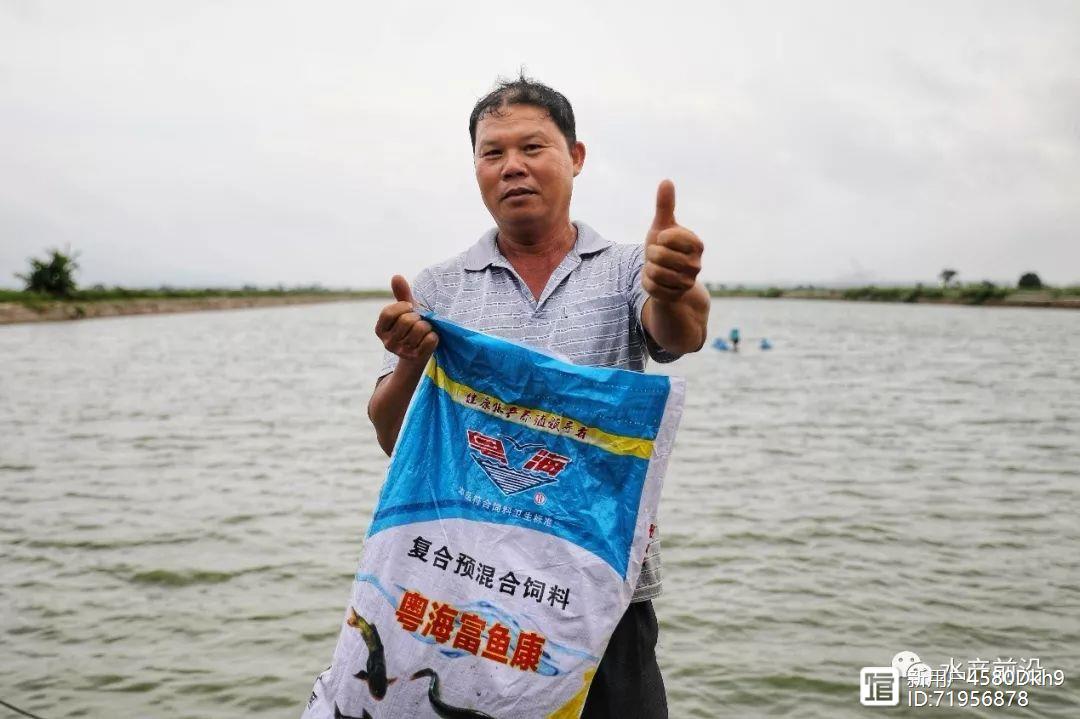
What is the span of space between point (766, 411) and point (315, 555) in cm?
1002

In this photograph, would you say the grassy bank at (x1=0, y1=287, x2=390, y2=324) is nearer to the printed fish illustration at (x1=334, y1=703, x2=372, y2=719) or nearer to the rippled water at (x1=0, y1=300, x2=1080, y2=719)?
the rippled water at (x1=0, y1=300, x2=1080, y2=719)

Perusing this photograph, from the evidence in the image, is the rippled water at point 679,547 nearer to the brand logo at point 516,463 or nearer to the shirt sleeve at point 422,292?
the shirt sleeve at point 422,292

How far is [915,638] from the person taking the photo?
5.09 m

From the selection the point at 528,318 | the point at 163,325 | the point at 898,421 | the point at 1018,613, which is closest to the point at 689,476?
the point at 1018,613

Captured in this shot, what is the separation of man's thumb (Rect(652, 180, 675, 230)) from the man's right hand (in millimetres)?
566

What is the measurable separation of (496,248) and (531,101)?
14.2 inches

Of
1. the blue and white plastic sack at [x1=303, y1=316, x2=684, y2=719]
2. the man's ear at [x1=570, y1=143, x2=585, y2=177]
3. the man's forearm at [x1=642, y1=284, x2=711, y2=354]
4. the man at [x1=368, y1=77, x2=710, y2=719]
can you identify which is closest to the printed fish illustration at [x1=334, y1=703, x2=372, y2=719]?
the blue and white plastic sack at [x1=303, y1=316, x2=684, y2=719]

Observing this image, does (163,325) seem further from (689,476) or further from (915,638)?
(915,638)

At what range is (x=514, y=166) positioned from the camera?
1960 mm

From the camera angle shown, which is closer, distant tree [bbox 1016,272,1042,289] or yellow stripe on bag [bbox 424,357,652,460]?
yellow stripe on bag [bbox 424,357,652,460]

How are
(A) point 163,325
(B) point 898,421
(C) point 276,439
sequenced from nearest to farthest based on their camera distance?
(C) point 276,439, (B) point 898,421, (A) point 163,325

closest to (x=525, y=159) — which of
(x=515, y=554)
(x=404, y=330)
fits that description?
(x=404, y=330)

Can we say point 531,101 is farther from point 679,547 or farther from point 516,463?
point 679,547

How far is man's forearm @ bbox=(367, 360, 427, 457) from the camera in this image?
2051 mm
